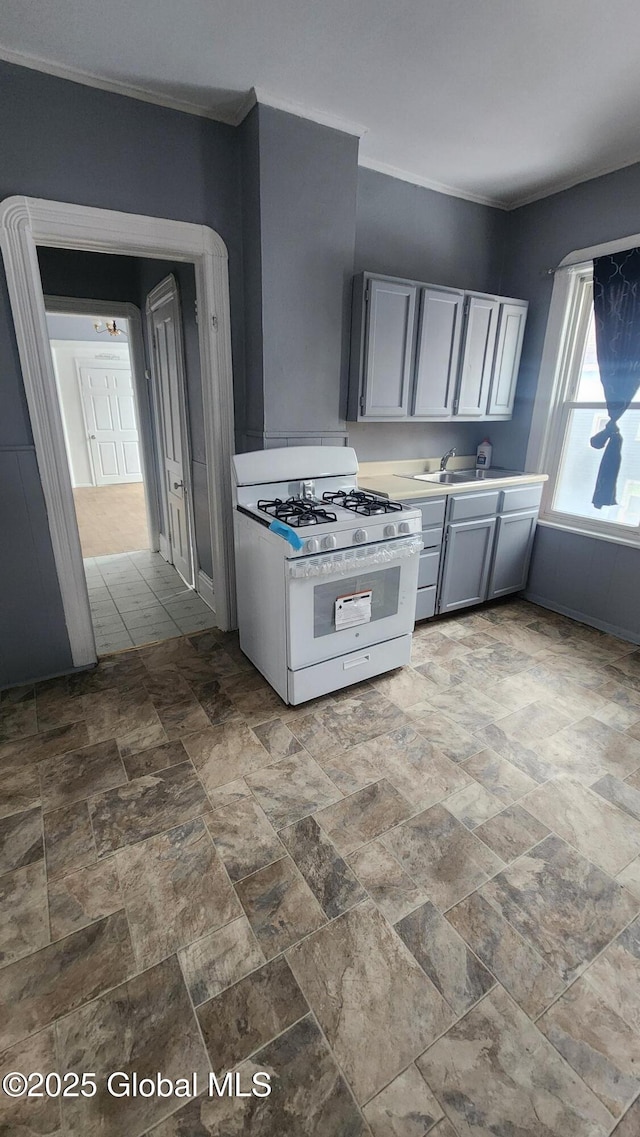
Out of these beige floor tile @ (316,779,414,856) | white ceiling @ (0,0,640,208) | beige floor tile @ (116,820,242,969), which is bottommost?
beige floor tile @ (116,820,242,969)

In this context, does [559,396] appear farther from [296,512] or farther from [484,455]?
[296,512]

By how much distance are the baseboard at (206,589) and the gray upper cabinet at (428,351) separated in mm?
1480

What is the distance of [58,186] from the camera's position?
2.11 meters

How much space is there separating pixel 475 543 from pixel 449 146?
7.30ft

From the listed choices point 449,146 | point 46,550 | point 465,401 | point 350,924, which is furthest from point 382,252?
point 350,924

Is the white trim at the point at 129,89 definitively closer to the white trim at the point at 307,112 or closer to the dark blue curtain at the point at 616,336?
the white trim at the point at 307,112

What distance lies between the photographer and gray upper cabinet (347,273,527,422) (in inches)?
108

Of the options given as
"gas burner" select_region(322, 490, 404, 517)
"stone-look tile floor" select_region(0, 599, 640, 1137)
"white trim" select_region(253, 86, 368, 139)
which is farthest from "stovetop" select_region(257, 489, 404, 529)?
"white trim" select_region(253, 86, 368, 139)

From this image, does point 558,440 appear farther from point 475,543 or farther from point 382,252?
point 382,252

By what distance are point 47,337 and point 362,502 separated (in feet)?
5.51

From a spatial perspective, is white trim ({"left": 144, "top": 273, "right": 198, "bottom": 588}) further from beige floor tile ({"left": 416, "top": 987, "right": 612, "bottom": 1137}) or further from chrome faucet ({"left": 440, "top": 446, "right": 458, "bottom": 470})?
beige floor tile ({"left": 416, "top": 987, "right": 612, "bottom": 1137})

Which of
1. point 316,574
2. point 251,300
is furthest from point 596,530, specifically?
point 251,300

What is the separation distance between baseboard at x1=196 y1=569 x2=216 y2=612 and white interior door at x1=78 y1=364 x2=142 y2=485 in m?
4.61

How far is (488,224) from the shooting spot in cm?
343
